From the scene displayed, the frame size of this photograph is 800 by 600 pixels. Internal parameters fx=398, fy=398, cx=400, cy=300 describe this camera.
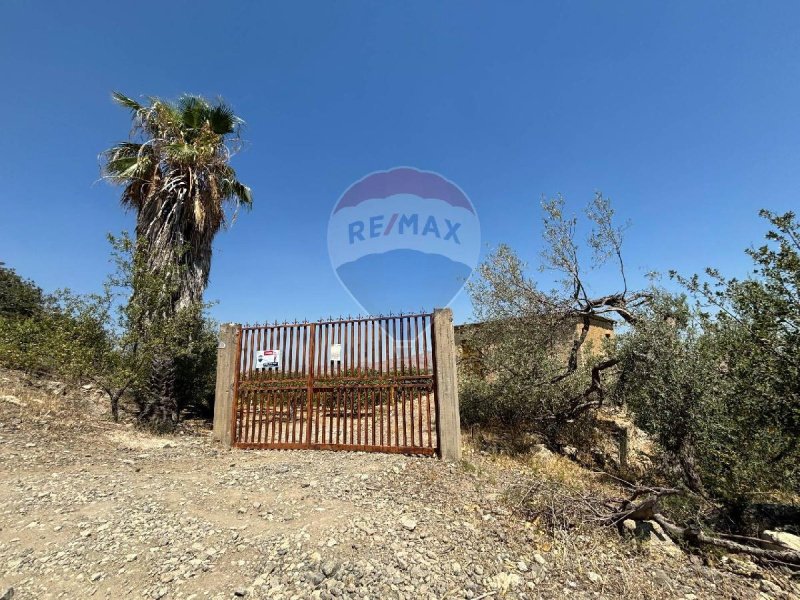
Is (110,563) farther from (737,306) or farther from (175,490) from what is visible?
(737,306)

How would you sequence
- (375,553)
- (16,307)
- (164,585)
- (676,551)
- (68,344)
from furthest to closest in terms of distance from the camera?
(16,307) < (68,344) < (676,551) < (375,553) < (164,585)

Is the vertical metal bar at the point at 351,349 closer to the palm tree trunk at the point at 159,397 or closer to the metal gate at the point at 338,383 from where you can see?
the metal gate at the point at 338,383

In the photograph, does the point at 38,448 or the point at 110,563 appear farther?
the point at 38,448

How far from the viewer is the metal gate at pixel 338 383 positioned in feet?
21.9

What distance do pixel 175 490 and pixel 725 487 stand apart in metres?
7.73

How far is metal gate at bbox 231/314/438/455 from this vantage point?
6676mm

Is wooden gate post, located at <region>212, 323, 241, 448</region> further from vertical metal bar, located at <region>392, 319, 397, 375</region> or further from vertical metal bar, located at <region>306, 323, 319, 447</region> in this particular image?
vertical metal bar, located at <region>392, 319, 397, 375</region>

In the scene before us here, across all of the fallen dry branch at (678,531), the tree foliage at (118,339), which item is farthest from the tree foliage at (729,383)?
the tree foliage at (118,339)

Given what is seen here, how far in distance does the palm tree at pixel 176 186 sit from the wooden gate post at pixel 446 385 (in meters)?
6.73

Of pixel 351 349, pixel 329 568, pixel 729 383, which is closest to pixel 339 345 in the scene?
pixel 351 349

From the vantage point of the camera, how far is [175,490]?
16.0ft

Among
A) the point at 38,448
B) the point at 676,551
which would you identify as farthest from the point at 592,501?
the point at 38,448

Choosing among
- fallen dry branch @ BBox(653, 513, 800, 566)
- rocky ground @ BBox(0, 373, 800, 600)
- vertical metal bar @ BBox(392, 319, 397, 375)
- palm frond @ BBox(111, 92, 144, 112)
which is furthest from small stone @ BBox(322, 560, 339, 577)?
palm frond @ BBox(111, 92, 144, 112)

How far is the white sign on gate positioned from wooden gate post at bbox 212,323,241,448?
563mm
